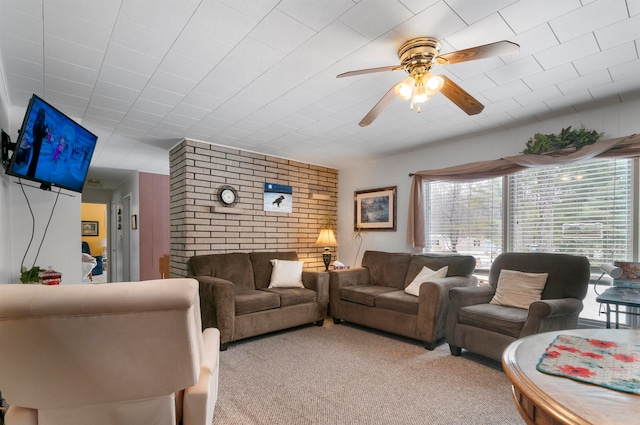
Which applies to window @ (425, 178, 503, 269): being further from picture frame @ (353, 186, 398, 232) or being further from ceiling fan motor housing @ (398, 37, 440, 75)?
ceiling fan motor housing @ (398, 37, 440, 75)

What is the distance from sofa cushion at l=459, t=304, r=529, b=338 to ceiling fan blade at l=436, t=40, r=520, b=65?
6.66ft

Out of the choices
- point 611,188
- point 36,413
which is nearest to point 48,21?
point 36,413

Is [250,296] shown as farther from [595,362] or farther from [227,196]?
[595,362]

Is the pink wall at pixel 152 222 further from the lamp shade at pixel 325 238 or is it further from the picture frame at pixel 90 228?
the picture frame at pixel 90 228

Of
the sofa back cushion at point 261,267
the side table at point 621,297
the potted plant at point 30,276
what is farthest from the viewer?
the sofa back cushion at point 261,267

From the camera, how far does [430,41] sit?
1920 millimetres

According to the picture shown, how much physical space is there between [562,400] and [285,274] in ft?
10.9

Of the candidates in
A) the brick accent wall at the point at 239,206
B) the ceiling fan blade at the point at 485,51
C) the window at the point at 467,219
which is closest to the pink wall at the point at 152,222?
the brick accent wall at the point at 239,206

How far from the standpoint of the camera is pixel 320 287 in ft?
13.1

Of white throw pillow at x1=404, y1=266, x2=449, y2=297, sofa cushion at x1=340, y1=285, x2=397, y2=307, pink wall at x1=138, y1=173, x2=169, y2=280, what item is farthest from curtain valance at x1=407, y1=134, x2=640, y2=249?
pink wall at x1=138, y1=173, x2=169, y2=280

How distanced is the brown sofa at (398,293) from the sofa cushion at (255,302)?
34.6 inches

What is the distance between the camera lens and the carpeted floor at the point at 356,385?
1984mm

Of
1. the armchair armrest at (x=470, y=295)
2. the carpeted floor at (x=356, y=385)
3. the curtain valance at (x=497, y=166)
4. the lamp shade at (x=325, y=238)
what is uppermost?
the curtain valance at (x=497, y=166)

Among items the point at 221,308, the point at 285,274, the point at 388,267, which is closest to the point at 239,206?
the point at 285,274
